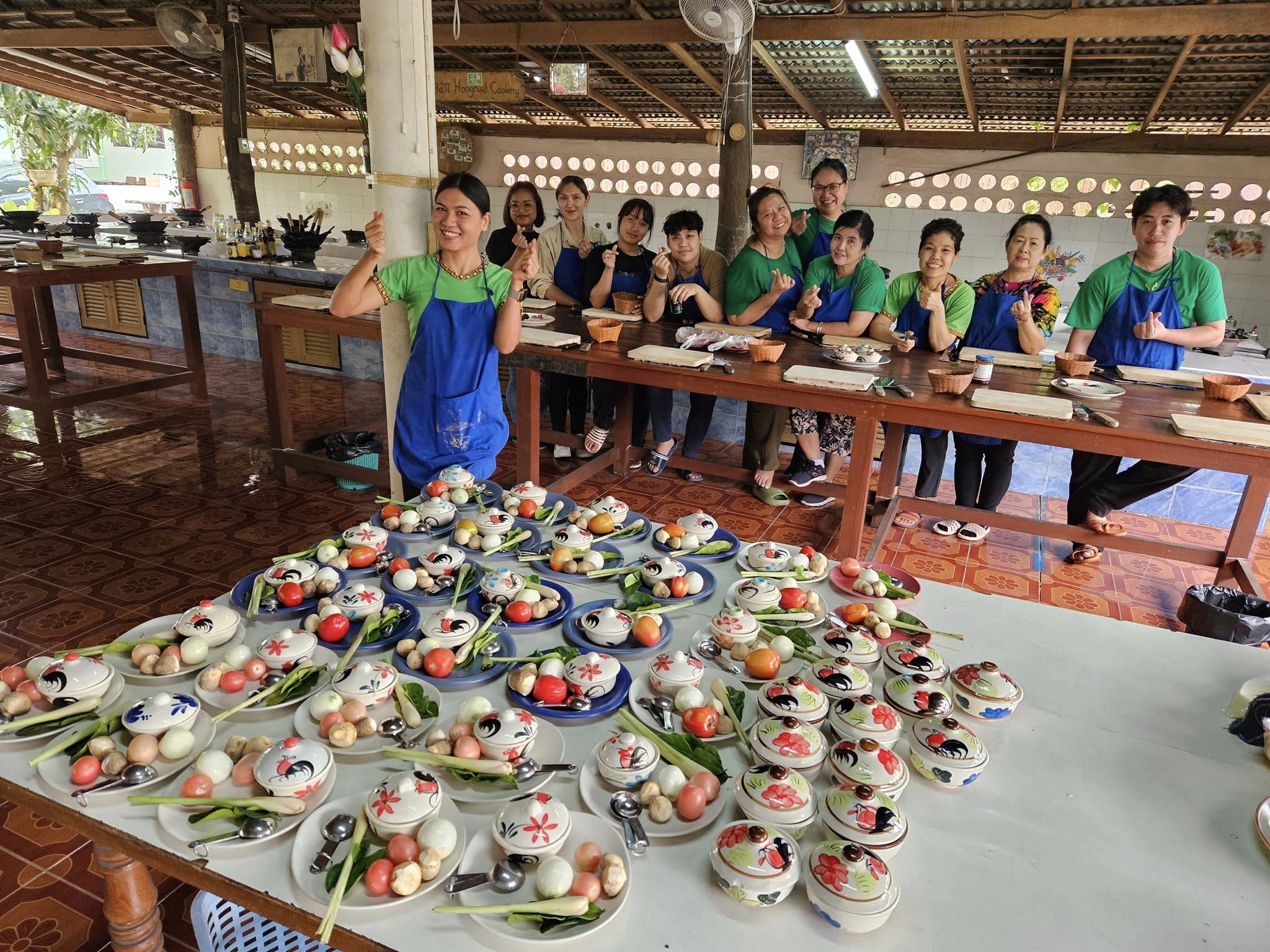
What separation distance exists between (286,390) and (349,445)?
1.48 feet

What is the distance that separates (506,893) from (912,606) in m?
1.01

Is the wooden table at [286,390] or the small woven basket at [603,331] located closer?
the small woven basket at [603,331]

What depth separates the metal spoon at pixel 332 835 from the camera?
2.96ft

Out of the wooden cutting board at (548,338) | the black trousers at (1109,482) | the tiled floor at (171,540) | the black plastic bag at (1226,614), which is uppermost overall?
the wooden cutting board at (548,338)

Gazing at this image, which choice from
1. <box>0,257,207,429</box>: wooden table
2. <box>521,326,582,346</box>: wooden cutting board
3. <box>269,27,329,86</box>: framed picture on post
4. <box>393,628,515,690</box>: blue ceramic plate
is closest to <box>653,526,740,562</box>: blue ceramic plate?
A: <box>393,628,515,690</box>: blue ceramic plate

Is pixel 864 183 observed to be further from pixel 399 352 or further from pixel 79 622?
pixel 79 622

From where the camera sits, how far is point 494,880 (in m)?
0.88

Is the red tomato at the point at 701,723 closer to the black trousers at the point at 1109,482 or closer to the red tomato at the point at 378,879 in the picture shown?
the red tomato at the point at 378,879

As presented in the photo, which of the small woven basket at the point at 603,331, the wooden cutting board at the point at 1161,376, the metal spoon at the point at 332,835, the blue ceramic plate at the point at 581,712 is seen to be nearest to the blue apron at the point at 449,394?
→ the small woven basket at the point at 603,331

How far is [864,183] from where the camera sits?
8.82 m

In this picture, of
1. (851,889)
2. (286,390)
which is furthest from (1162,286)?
(286,390)

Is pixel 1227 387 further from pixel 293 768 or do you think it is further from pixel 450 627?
pixel 293 768

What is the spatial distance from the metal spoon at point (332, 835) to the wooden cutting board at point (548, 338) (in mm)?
2590

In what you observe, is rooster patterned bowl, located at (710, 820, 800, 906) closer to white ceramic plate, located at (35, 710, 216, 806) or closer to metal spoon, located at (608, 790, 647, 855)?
metal spoon, located at (608, 790, 647, 855)
